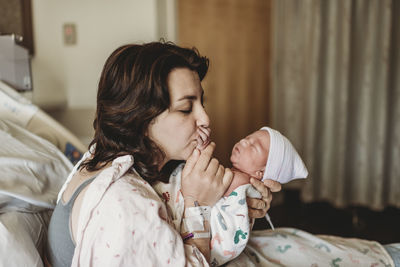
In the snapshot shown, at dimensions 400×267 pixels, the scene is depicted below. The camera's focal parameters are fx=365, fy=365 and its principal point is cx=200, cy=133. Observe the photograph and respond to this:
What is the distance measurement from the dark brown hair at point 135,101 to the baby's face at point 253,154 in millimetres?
357

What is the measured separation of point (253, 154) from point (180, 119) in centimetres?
39

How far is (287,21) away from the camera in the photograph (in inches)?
139

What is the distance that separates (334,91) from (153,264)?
9.34 feet

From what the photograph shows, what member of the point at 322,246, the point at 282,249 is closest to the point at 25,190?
the point at 282,249

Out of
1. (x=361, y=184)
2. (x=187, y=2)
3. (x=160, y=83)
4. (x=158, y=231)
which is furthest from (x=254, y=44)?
(x=158, y=231)

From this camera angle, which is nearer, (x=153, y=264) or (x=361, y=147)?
(x=153, y=264)

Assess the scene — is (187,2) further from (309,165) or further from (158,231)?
(158,231)

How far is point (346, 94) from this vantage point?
316 cm

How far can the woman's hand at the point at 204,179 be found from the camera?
3.40 ft

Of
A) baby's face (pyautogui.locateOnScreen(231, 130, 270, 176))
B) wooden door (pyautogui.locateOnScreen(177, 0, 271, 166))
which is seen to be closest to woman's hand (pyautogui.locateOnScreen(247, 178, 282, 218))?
baby's face (pyautogui.locateOnScreen(231, 130, 270, 176))

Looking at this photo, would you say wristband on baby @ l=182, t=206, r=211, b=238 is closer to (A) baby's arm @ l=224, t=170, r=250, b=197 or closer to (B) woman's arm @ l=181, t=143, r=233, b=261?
(B) woman's arm @ l=181, t=143, r=233, b=261

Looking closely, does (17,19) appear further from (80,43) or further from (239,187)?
(239,187)

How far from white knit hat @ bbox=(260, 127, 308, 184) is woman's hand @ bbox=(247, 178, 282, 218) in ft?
0.26

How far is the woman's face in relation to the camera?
105cm
